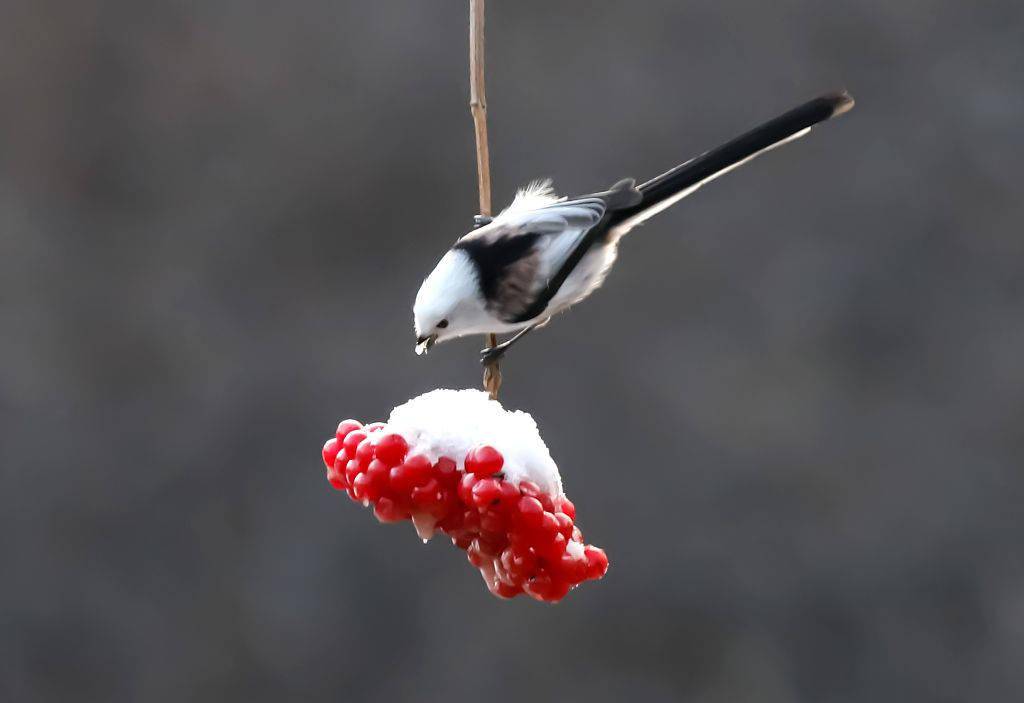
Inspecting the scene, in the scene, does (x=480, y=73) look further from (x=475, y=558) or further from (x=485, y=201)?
(x=475, y=558)

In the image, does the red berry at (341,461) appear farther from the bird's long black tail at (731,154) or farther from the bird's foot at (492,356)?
the bird's long black tail at (731,154)

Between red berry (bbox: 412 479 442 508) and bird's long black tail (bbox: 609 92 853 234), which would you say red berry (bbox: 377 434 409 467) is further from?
bird's long black tail (bbox: 609 92 853 234)

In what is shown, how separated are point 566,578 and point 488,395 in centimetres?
10

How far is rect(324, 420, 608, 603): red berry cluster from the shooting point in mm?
429

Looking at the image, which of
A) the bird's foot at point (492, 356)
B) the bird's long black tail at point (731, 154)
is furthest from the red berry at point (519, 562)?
the bird's long black tail at point (731, 154)

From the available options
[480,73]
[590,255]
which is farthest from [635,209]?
[480,73]

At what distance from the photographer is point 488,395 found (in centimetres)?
49

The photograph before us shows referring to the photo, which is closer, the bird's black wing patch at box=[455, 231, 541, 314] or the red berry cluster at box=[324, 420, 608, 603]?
the red berry cluster at box=[324, 420, 608, 603]

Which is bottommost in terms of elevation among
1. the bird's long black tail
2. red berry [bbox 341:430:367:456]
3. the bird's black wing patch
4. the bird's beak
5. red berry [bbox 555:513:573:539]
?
red berry [bbox 555:513:573:539]

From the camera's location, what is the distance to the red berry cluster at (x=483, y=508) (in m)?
0.43

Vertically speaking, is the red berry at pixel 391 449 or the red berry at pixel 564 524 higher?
the red berry at pixel 391 449

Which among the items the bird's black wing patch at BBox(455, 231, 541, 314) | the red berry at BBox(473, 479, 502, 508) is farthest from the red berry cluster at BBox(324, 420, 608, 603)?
the bird's black wing patch at BBox(455, 231, 541, 314)

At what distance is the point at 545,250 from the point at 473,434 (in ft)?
0.47

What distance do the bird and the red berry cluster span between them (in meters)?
0.08
